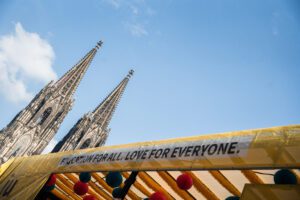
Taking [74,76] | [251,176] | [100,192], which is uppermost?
[74,76]

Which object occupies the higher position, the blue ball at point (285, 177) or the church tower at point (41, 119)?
the church tower at point (41, 119)

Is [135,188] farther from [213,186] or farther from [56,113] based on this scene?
[56,113]

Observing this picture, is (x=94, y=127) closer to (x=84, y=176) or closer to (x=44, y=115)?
(x=44, y=115)

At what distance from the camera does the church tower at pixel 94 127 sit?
42.7 meters

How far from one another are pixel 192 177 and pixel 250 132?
2066 millimetres

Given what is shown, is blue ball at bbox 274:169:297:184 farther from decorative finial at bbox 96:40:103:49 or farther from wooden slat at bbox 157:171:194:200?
decorative finial at bbox 96:40:103:49

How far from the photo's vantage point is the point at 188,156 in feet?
15.2

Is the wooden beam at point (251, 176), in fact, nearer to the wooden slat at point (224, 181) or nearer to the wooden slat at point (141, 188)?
the wooden slat at point (224, 181)

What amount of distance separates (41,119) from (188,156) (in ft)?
128

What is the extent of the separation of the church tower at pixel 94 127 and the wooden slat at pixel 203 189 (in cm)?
3732

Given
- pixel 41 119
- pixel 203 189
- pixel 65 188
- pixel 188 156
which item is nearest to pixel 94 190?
pixel 65 188

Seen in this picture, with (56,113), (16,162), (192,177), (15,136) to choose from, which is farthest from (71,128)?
(192,177)

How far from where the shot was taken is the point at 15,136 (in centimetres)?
3609

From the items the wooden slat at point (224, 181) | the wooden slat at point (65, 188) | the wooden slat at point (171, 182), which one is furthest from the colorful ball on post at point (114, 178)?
the wooden slat at point (65, 188)
